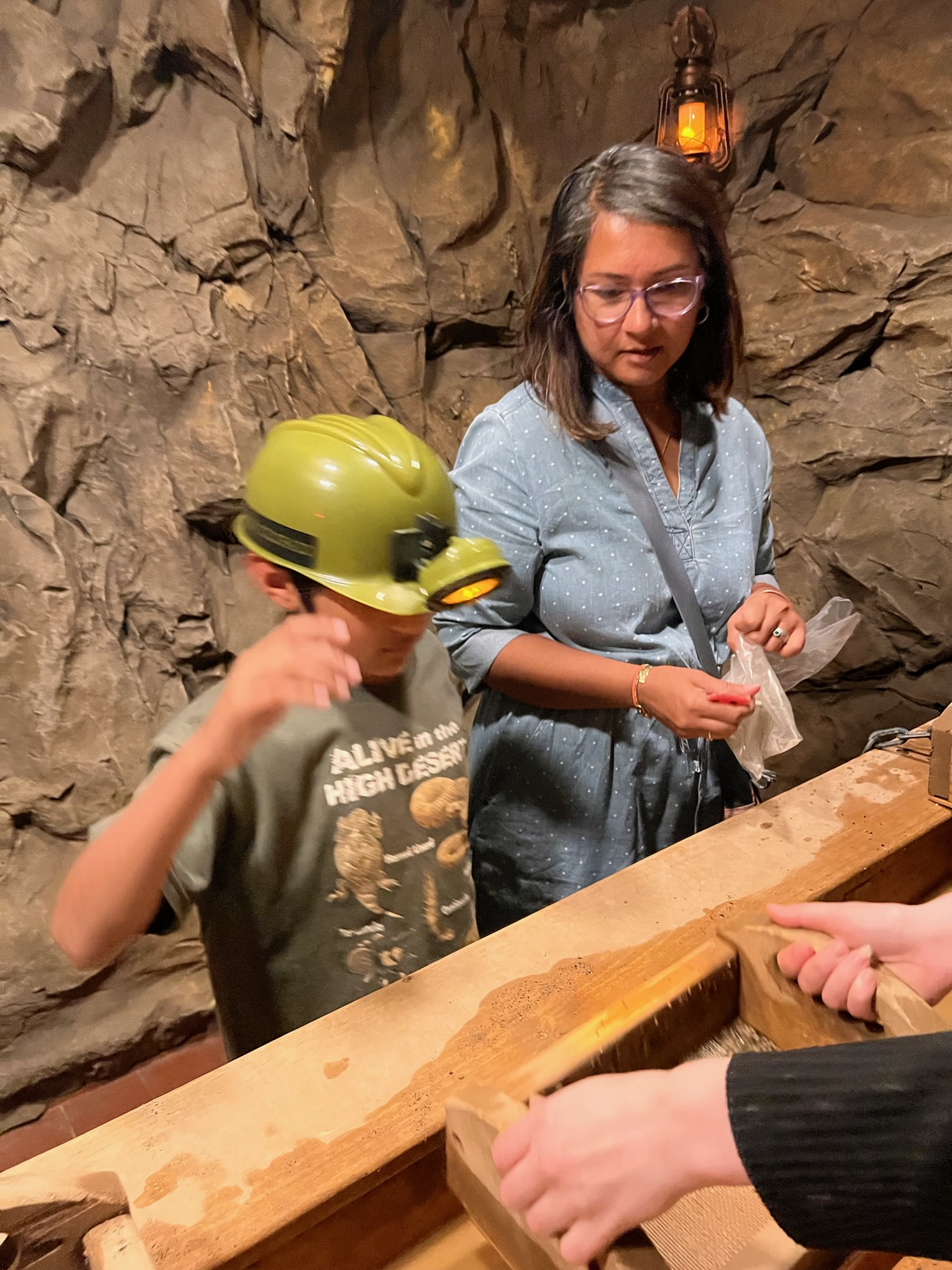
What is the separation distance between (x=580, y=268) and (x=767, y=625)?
775 millimetres

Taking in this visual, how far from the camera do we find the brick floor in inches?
109

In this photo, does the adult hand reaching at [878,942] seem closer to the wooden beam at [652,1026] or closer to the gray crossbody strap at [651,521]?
the wooden beam at [652,1026]

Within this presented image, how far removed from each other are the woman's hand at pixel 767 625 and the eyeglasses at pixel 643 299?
22.9 inches

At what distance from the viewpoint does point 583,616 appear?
160 cm

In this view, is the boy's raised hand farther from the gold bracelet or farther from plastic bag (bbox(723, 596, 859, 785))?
plastic bag (bbox(723, 596, 859, 785))

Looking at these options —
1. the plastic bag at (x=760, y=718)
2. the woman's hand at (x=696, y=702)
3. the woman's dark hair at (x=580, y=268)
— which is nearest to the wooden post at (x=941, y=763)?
the plastic bag at (x=760, y=718)

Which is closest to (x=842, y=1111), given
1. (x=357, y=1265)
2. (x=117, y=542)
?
(x=357, y=1265)

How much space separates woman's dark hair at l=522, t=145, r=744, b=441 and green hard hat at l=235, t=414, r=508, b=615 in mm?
623

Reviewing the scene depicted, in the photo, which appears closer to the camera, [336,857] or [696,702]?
[336,857]

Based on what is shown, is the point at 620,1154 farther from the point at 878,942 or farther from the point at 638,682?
the point at 638,682

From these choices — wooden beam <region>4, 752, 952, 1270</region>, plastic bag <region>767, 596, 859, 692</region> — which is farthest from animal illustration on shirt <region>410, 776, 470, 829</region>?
plastic bag <region>767, 596, 859, 692</region>

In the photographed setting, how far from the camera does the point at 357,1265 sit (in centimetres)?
91

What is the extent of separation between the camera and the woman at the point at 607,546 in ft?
4.99

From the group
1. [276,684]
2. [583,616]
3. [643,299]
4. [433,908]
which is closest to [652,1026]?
[433,908]
